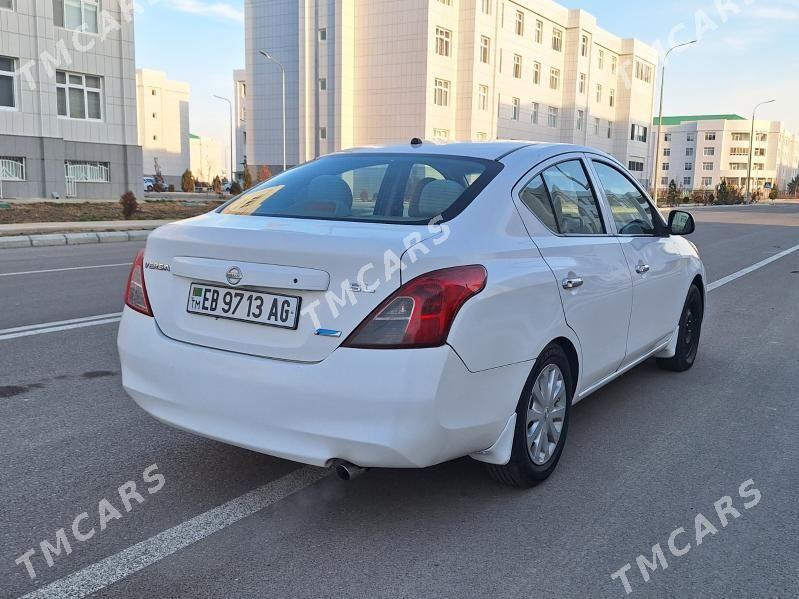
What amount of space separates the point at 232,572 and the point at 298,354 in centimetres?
83

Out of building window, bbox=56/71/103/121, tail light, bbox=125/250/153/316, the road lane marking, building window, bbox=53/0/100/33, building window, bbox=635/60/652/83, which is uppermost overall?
building window, bbox=635/60/652/83

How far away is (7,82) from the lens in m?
27.3

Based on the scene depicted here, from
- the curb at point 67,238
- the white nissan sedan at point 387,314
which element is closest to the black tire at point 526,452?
the white nissan sedan at point 387,314

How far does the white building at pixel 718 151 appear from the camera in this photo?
413 feet

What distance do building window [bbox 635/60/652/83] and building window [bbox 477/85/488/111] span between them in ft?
92.4

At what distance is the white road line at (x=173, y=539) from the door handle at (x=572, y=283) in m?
1.48

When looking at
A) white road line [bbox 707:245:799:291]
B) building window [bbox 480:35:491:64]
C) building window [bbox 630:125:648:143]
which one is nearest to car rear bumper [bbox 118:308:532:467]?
white road line [bbox 707:245:799:291]

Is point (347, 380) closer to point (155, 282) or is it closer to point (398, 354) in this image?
point (398, 354)

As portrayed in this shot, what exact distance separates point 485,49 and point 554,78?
39.8 feet

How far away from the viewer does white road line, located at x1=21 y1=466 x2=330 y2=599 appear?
2.64 metres

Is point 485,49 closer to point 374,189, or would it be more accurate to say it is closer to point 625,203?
point 625,203

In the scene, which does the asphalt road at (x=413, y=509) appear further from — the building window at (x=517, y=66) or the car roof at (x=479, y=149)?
the building window at (x=517, y=66)

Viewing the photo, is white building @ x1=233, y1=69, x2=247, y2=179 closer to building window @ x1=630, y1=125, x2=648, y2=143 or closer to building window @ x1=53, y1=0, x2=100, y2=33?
building window @ x1=630, y1=125, x2=648, y2=143

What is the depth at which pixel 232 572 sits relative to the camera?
2.74 m
